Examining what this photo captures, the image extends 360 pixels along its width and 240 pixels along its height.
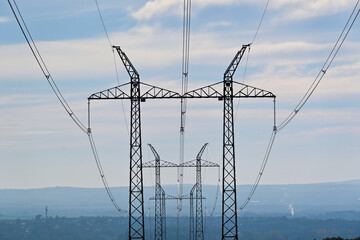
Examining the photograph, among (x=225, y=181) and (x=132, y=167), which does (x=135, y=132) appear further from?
(x=225, y=181)

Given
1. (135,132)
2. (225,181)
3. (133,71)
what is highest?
(133,71)

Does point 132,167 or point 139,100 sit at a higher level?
point 139,100

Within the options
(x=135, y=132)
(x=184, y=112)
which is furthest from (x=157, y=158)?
(x=135, y=132)

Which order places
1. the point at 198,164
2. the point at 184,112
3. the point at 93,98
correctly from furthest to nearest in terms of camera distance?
1. the point at 198,164
2. the point at 184,112
3. the point at 93,98

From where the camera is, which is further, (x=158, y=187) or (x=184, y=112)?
(x=158, y=187)

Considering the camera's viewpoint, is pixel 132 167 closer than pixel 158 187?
Yes

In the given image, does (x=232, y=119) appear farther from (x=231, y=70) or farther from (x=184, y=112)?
(x=184, y=112)

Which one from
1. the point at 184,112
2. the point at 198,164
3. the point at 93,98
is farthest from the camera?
the point at 198,164

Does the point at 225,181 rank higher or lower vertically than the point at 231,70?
lower

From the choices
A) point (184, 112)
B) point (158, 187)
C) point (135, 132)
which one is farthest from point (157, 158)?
point (135, 132)
